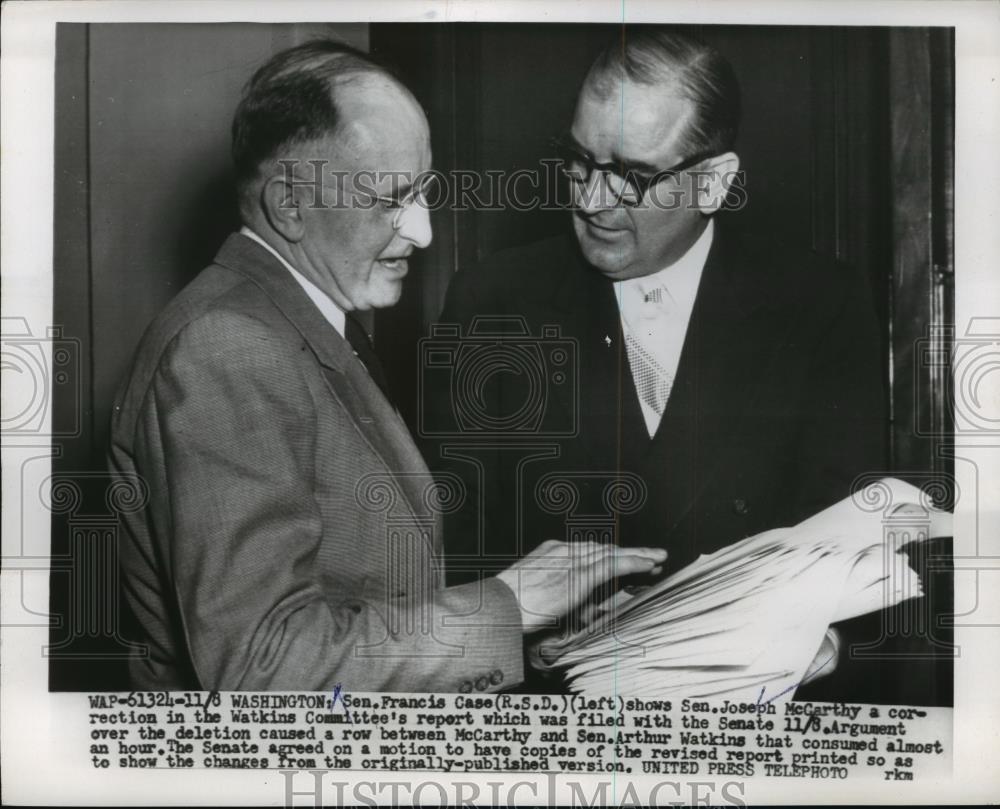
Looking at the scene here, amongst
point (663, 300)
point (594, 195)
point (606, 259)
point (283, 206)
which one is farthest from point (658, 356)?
point (283, 206)

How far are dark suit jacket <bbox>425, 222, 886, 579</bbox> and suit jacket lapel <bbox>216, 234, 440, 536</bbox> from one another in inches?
3.2

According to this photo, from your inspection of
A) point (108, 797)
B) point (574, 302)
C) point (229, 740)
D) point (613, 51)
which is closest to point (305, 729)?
point (229, 740)

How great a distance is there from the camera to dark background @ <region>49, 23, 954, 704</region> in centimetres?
267

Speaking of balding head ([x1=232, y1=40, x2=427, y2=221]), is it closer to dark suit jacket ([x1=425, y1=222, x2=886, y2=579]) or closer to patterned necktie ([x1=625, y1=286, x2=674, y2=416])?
dark suit jacket ([x1=425, y1=222, x2=886, y2=579])

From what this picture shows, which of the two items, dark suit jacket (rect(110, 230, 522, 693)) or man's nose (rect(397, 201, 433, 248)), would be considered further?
man's nose (rect(397, 201, 433, 248))

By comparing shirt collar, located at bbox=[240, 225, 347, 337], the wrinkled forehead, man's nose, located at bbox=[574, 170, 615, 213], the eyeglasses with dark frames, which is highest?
the wrinkled forehead

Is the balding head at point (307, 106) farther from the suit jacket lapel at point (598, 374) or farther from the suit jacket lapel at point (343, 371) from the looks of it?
the suit jacket lapel at point (598, 374)

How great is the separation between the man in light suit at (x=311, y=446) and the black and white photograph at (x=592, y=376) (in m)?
0.01

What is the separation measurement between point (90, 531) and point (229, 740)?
670 mm

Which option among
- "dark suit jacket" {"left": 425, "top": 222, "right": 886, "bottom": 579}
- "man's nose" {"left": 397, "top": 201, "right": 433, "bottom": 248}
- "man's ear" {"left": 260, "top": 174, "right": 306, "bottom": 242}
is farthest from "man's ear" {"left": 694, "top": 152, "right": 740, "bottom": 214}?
"man's ear" {"left": 260, "top": 174, "right": 306, "bottom": 242}

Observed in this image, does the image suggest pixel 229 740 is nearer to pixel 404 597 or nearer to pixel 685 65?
pixel 404 597

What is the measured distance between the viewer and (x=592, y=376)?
2678mm

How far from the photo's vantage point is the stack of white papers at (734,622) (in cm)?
266

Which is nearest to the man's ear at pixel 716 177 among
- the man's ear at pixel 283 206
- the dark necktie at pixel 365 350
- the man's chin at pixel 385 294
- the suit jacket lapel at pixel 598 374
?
the suit jacket lapel at pixel 598 374
